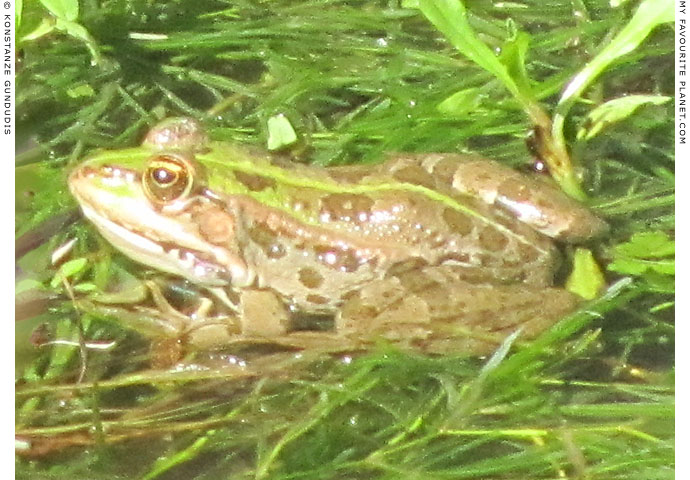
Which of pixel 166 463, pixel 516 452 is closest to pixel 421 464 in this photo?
pixel 516 452

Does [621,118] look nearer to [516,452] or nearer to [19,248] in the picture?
[516,452]

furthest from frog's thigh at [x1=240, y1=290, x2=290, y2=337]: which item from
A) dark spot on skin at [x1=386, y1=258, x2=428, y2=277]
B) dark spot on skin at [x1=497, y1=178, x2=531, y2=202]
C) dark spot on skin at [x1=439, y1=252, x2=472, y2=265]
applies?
dark spot on skin at [x1=497, y1=178, x2=531, y2=202]

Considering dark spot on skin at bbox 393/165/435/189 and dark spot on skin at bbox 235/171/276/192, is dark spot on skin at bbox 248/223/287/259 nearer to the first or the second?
dark spot on skin at bbox 235/171/276/192

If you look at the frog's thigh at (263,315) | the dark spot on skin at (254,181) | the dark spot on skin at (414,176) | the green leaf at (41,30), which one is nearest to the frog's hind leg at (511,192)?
the dark spot on skin at (414,176)

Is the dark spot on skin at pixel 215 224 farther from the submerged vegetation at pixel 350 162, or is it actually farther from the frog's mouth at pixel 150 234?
the submerged vegetation at pixel 350 162

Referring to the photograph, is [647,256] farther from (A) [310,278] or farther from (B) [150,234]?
(B) [150,234]

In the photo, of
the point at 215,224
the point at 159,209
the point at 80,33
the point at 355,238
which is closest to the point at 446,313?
the point at 355,238
